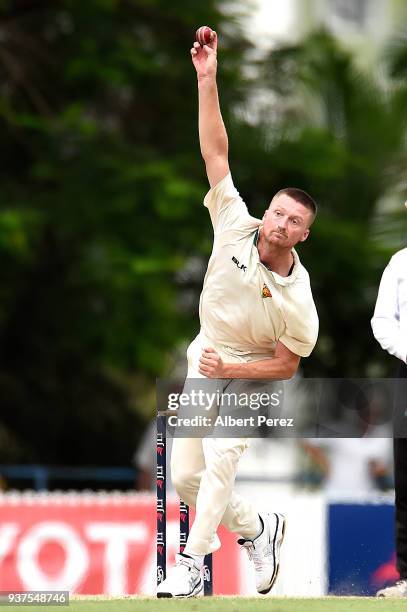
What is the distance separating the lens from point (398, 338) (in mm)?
6203

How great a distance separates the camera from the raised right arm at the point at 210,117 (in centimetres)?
577

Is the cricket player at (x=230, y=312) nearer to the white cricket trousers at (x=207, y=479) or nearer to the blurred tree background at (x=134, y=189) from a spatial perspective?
the white cricket trousers at (x=207, y=479)

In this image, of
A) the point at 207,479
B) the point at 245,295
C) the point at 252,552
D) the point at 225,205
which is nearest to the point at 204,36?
the point at 225,205

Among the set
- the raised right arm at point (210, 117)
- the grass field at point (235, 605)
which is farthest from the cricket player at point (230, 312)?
the grass field at point (235, 605)

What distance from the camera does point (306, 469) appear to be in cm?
1183

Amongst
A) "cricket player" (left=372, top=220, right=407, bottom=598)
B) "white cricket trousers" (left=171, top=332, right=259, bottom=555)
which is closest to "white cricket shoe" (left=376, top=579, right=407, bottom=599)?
"cricket player" (left=372, top=220, right=407, bottom=598)

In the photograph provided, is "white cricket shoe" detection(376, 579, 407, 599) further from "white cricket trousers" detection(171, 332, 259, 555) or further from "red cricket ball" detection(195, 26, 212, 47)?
"red cricket ball" detection(195, 26, 212, 47)

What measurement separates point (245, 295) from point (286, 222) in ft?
1.12

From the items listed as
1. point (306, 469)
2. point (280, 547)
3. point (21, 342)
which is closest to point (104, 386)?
point (21, 342)

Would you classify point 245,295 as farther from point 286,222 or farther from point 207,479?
point 207,479

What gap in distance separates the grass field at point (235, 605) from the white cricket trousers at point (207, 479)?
27cm

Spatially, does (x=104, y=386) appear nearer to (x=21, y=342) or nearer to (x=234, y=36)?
(x=21, y=342)

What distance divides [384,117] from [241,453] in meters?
13.6

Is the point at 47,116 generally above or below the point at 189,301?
above
